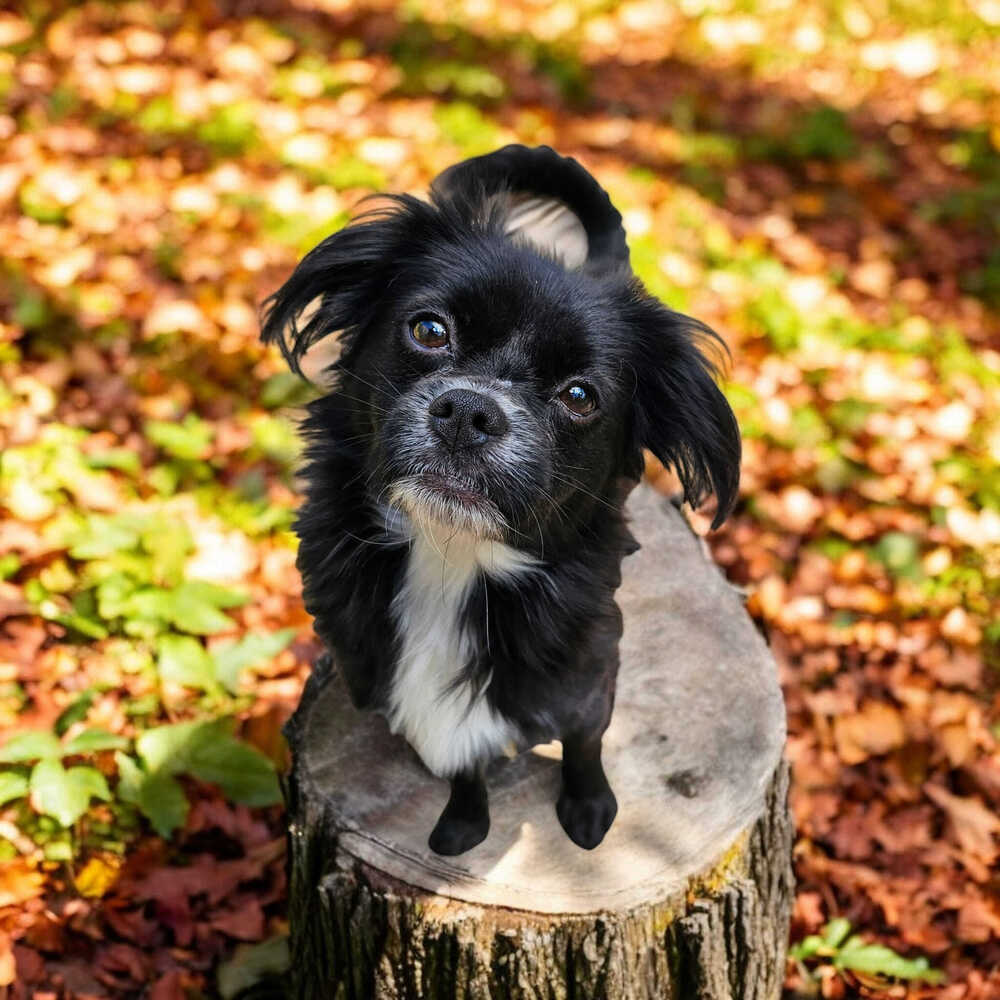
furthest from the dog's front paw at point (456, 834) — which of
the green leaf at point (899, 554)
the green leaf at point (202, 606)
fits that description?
the green leaf at point (899, 554)

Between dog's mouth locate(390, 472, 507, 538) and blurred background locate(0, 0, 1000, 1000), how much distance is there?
35.1 inches

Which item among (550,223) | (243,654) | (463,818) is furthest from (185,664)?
(550,223)

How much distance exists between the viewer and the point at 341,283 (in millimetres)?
2381

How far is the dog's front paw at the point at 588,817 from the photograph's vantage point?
239 cm

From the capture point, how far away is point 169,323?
16.4 ft

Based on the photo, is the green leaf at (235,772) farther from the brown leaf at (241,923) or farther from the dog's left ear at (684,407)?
the dog's left ear at (684,407)

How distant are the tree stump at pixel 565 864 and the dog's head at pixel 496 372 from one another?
0.65m

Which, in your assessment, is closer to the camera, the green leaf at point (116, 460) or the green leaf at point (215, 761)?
the green leaf at point (215, 761)

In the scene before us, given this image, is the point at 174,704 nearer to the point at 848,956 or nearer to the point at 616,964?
the point at 616,964

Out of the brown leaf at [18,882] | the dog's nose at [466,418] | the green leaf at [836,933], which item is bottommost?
the green leaf at [836,933]

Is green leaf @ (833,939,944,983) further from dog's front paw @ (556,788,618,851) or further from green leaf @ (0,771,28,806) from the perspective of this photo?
green leaf @ (0,771,28,806)

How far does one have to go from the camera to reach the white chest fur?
2.29m

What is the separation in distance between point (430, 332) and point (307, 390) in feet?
8.97

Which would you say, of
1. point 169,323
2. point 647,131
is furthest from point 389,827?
point 647,131
